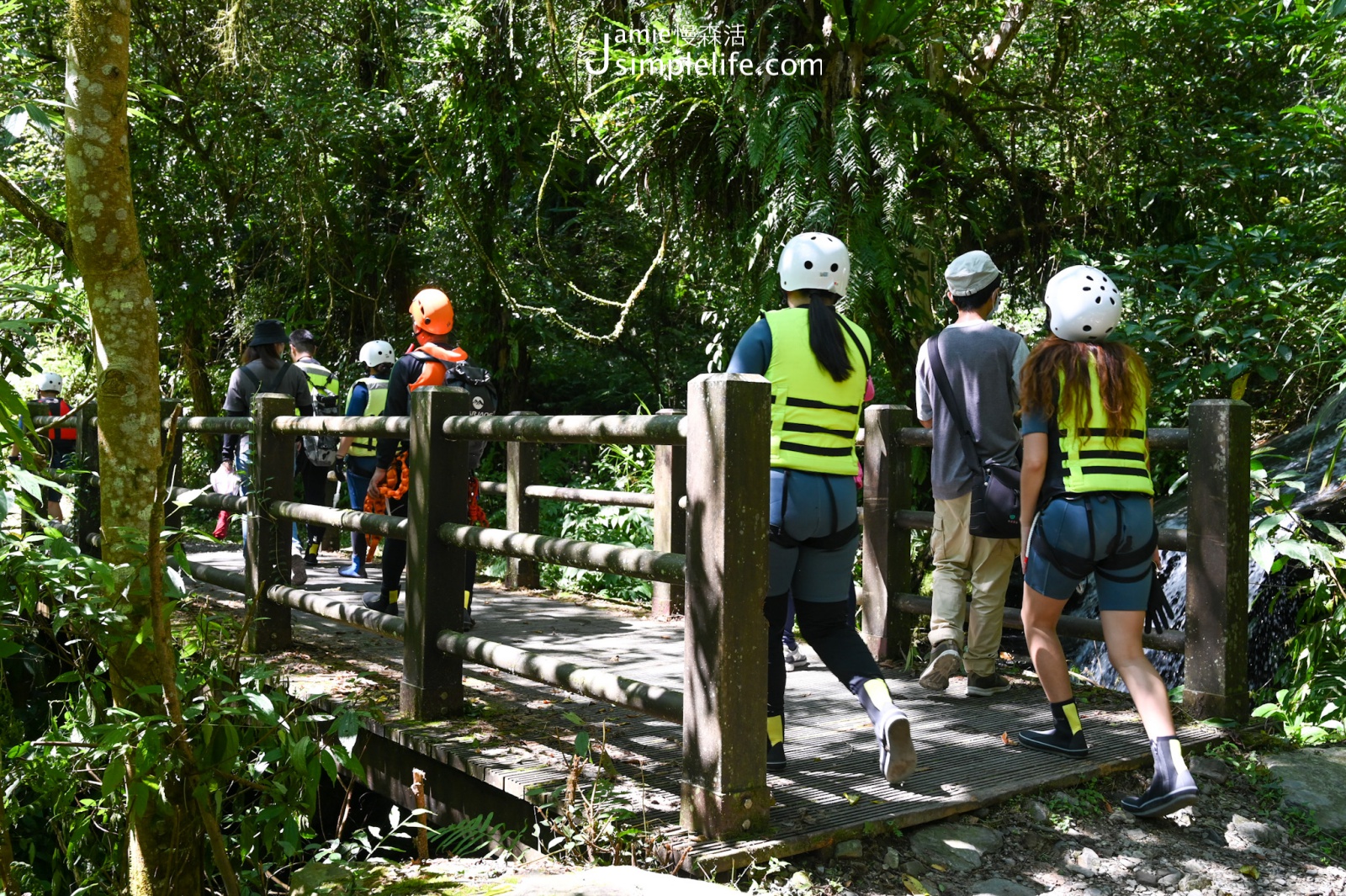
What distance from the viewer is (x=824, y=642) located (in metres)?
4.32

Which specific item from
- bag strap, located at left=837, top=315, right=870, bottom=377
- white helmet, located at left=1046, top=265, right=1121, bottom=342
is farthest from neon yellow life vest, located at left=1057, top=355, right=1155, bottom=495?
bag strap, located at left=837, top=315, right=870, bottom=377

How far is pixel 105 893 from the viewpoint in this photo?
4207 mm

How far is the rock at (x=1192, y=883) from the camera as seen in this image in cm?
374

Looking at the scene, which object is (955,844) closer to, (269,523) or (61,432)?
(269,523)

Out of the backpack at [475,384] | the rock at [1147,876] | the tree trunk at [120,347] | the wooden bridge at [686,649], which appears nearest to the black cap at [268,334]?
the wooden bridge at [686,649]

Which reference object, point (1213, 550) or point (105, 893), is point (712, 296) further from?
point (105, 893)

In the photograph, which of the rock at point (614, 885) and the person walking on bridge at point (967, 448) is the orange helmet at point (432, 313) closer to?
the person walking on bridge at point (967, 448)

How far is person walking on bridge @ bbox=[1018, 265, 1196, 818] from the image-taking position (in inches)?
171

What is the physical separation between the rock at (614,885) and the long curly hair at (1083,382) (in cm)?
234

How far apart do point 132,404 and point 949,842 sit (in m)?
3.08

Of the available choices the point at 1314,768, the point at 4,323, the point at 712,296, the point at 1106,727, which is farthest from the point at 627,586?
the point at 4,323

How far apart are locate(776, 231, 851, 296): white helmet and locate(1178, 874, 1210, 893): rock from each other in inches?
90.4

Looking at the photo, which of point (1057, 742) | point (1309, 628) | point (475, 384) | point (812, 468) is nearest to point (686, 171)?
point (475, 384)

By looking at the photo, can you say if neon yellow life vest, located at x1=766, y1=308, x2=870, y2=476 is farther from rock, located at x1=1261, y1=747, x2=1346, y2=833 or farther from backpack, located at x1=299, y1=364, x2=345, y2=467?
backpack, located at x1=299, y1=364, x2=345, y2=467
